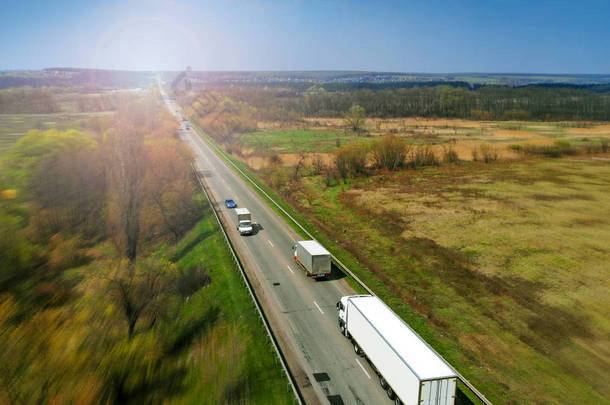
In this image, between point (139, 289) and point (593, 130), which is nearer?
point (139, 289)

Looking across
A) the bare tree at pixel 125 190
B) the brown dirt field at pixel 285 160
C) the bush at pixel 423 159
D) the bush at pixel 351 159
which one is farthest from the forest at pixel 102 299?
the bush at pixel 423 159

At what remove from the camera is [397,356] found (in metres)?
18.4

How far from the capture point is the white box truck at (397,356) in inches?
671

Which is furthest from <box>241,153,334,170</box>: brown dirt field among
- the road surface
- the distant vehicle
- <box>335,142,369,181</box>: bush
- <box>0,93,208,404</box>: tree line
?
<box>0,93,208,404</box>: tree line

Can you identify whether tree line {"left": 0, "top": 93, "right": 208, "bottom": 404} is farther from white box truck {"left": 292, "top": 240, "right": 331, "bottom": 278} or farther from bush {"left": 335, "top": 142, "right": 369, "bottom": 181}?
bush {"left": 335, "top": 142, "right": 369, "bottom": 181}

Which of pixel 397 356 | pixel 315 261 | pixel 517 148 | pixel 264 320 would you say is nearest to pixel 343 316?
pixel 264 320

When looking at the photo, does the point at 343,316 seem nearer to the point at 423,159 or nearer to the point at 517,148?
the point at 423,159

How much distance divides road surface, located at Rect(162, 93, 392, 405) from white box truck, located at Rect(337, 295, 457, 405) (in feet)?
4.06

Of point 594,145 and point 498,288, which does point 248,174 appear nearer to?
point 498,288

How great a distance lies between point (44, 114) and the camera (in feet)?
123

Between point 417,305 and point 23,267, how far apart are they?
26735mm

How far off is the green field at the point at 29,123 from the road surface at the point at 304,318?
2119 centimetres

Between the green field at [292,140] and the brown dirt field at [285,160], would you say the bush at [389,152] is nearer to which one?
the brown dirt field at [285,160]

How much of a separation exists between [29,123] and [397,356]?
34.8m
